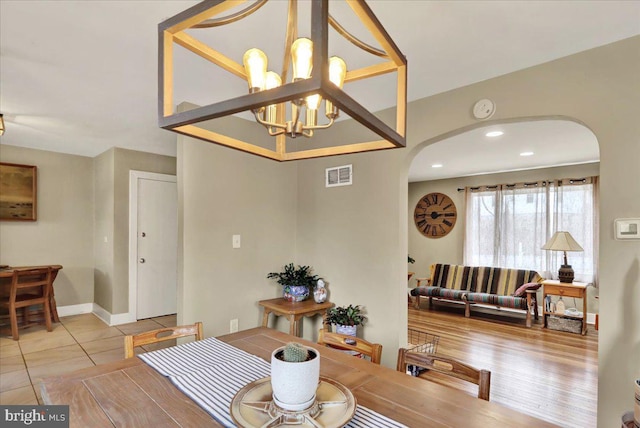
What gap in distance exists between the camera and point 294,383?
99 cm

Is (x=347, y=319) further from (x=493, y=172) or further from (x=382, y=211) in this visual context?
(x=493, y=172)

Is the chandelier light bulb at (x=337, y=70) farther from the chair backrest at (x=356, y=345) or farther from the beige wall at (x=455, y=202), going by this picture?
the beige wall at (x=455, y=202)

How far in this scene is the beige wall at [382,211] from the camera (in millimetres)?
1764

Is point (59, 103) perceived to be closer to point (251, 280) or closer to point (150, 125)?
point (150, 125)

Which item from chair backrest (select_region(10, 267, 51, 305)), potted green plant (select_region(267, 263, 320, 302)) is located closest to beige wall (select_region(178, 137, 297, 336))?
potted green plant (select_region(267, 263, 320, 302))

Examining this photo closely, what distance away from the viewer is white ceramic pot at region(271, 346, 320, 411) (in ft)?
3.24

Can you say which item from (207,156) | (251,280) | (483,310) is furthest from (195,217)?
(483,310)

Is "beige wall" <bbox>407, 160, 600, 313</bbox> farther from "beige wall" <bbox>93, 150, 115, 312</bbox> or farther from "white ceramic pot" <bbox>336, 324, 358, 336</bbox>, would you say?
"beige wall" <bbox>93, 150, 115, 312</bbox>

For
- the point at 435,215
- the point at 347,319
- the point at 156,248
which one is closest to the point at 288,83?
the point at 347,319

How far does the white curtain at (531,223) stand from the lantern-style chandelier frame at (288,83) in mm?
5346

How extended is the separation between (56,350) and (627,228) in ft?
15.6

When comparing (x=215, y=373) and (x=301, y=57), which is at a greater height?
(x=301, y=57)

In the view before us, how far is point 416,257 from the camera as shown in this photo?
7129 millimetres

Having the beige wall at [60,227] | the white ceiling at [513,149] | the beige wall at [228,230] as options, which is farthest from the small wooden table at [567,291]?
the beige wall at [60,227]
